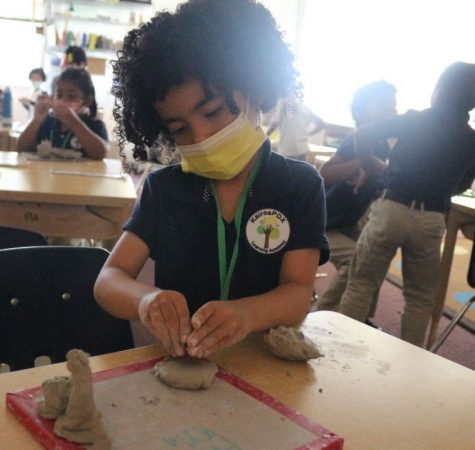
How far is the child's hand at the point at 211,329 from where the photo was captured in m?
0.77

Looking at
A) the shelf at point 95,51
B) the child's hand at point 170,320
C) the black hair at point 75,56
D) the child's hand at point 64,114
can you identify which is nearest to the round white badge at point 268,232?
the child's hand at point 170,320

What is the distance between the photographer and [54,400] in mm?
657

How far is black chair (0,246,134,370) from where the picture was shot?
1168 millimetres

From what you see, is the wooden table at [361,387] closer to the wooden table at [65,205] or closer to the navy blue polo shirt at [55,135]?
the wooden table at [65,205]

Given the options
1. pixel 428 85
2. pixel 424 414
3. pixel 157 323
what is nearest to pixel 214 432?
pixel 157 323

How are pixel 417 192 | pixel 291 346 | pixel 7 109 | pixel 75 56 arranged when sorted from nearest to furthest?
pixel 291 346, pixel 417 192, pixel 7 109, pixel 75 56

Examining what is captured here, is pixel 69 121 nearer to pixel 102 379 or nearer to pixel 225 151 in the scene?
pixel 225 151

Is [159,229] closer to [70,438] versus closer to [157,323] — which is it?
[157,323]

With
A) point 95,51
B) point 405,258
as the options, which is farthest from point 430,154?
point 95,51

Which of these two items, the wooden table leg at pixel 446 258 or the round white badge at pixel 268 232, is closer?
the round white badge at pixel 268 232

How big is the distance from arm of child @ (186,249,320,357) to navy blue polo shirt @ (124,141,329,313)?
0.11ft

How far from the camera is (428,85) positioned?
5.33 meters

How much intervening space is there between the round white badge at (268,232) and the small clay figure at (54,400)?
1.65 feet

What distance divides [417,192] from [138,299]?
1.58m
